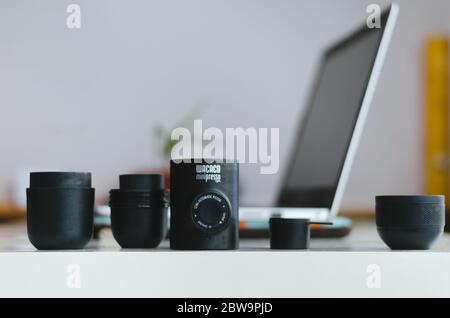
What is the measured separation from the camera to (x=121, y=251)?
780 mm

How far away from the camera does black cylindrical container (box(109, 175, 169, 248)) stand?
84cm

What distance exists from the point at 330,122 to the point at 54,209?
0.63m

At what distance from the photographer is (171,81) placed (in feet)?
12.1

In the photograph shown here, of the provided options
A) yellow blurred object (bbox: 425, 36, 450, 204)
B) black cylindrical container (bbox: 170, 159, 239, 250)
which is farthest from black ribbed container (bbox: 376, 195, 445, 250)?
yellow blurred object (bbox: 425, 36, 450, 204)

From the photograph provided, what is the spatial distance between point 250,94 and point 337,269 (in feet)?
9.60

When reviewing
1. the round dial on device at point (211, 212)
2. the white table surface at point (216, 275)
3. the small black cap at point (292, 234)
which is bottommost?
the white table surface at point (216, 275)

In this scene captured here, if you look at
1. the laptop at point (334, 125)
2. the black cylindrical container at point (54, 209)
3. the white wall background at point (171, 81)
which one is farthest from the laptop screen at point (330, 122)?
the white wall background at point (171, 81)

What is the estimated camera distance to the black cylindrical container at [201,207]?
81 cm

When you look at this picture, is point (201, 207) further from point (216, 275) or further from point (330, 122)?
point (330, 122)

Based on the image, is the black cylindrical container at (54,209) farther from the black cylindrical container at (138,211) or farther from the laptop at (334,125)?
the laptop at (334,125)

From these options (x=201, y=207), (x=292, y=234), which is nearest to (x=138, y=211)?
(x=201, y=207)

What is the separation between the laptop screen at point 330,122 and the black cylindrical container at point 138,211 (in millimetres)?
357

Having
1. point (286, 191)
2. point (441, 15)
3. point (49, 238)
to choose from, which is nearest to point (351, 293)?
point (49, 238)

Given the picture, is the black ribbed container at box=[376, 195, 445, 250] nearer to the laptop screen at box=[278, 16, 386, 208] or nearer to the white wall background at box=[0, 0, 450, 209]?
the laptop screen at box=[278, 16, 386, 208]
